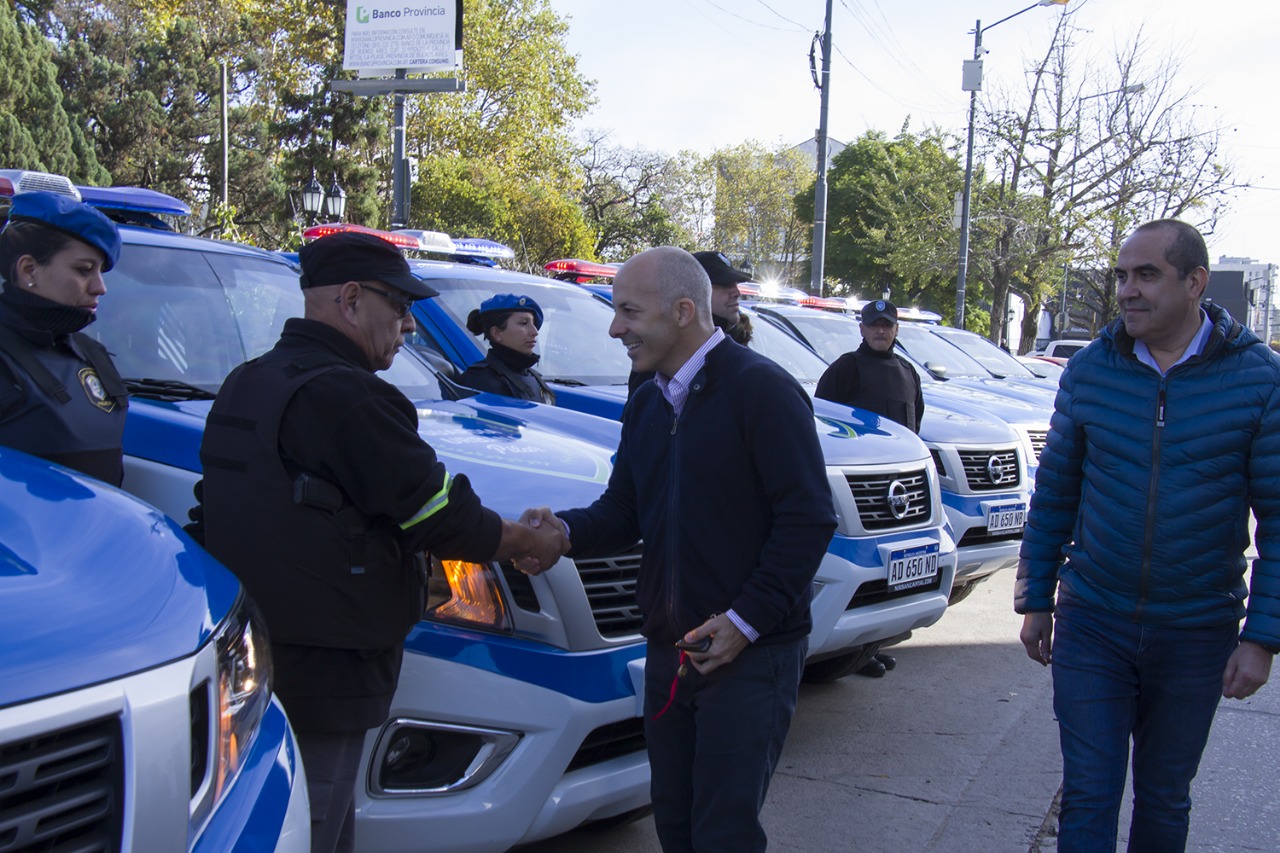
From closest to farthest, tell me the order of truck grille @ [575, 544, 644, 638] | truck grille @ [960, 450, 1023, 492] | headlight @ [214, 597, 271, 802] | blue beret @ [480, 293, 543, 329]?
1. headlight @ [214, 597, 271, 802]
2. truck grille @ [575, 544, 644, 638]
3. blue beret @ [480, 293, 543, 329]
4. truck grille @ [960, 450, 1023, 492]

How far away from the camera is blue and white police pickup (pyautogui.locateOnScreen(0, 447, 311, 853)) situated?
1465 mm

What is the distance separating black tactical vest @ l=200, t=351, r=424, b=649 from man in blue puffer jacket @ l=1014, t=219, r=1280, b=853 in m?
1.81

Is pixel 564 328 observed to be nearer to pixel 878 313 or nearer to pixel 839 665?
pixel 878 313

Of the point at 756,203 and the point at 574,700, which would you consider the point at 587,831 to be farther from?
the point at 756,203

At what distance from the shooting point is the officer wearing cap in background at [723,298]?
15.7 ft

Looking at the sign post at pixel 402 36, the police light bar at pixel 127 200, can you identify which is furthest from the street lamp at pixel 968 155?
the police light bar at pixel 127 200

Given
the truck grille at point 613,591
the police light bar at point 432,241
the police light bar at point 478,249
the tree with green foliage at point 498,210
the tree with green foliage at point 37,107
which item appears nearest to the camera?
the truck grille at point 613,591

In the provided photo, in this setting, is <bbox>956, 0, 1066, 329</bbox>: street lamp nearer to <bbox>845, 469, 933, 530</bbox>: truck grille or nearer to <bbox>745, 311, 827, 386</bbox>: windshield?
<bbox>745, 311, 827, 386</bbox>: windshield

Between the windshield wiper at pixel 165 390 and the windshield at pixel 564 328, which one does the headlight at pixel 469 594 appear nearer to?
the windshield wiper at pixel 165 390

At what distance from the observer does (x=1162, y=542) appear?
9.06 feet

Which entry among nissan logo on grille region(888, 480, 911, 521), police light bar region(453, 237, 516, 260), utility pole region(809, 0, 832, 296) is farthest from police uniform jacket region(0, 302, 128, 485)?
utility pole region(809, 0, 832, 296)

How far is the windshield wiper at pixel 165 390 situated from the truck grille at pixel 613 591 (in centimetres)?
142

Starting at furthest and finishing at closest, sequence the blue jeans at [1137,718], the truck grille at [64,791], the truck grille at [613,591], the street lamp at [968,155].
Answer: the street lamp at [968,155] → the truck grille at [613,591] → the blue jeans at [1137,718] → the truck grille at [64,791]

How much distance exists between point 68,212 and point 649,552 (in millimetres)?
1913
